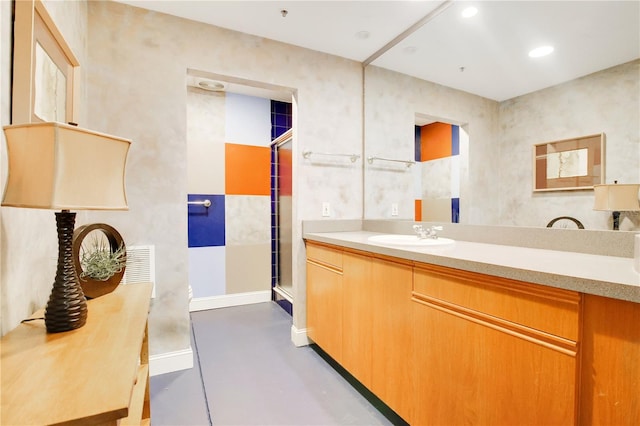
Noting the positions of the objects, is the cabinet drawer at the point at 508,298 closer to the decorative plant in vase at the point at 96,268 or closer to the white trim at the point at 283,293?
the decorative plant in vase at the point at 96,268

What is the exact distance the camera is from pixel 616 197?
113cm

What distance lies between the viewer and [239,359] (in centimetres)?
217

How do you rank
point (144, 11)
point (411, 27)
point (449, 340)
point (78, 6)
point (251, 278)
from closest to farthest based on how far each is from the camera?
1. point (449, 340)
2. point (78, 6)
3. point (144, 11)
4. point (411, 27)
5. point (251, 278)

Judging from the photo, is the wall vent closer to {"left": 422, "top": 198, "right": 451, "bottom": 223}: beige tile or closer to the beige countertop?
the beige countertop

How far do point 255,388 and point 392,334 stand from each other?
95 cm

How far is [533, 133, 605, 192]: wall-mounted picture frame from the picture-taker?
1.15m

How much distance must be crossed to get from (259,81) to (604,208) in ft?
7.00

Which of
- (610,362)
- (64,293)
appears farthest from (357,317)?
(64,293)

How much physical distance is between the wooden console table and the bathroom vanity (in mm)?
1033

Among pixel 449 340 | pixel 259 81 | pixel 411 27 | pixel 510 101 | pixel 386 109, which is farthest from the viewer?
pixel 386 109

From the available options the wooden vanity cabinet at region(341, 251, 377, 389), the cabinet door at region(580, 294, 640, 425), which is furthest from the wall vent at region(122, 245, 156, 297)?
the cabinet door at region(580, 294, 640, 425)

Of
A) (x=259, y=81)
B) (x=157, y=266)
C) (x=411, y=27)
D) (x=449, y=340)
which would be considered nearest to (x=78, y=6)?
(x=259, y=81)

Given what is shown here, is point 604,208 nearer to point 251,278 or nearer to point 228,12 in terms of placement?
point 228,12

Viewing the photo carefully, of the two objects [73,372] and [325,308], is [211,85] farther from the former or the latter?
[73,372]
